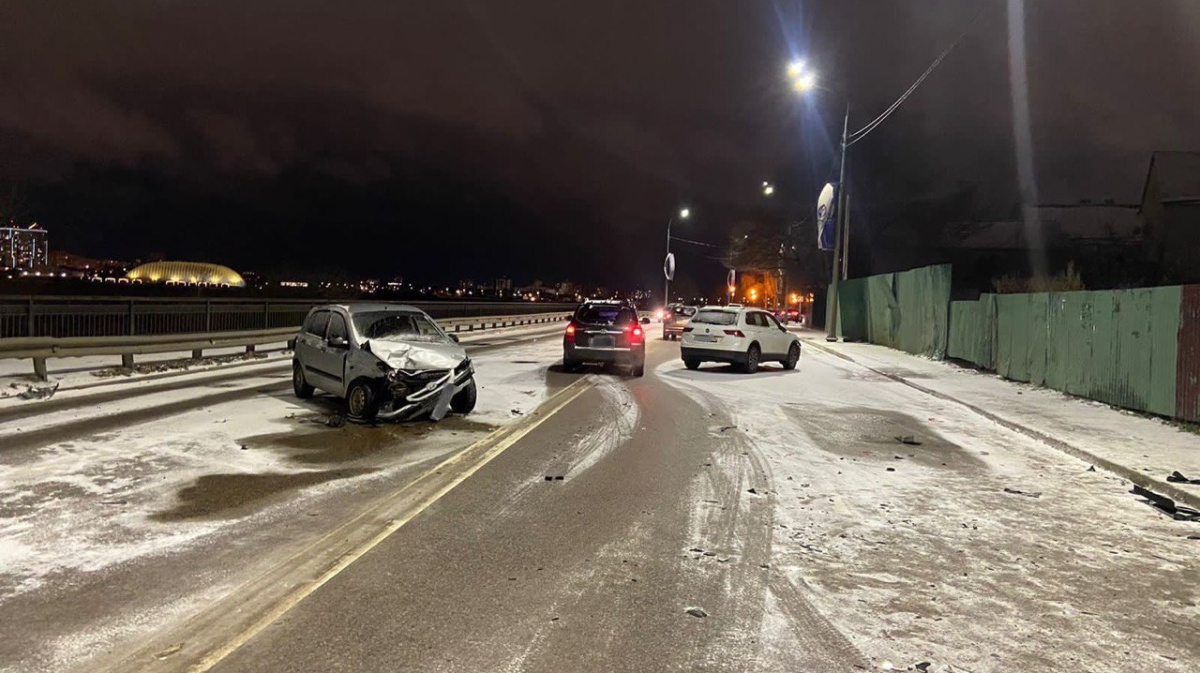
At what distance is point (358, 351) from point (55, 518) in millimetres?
5045

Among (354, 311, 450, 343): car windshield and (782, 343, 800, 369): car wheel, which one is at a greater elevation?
(354, 311, 450, 343): car windshield

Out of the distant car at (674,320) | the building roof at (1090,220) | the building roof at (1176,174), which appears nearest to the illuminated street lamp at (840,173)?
the distant car at (674,320)

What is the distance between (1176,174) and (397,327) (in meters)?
58.3

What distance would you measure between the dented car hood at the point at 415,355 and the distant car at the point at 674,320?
24769 mm

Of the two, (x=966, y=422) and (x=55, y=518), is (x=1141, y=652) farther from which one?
(x=966, y=422)

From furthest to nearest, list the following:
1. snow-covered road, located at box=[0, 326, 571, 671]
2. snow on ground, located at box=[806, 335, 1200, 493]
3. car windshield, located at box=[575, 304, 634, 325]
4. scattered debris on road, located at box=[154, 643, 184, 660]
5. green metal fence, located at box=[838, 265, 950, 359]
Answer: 1. green metal fence, located at box=[838, 265, 950, 359]
2. car windshield, located at box=[575, 304, 634, 325]
3. snow on ground, located at box=[806, 335, 1200, 493]
4. snow-covered road, located at box=[0, 326, 571, 671]
5. scattered debris on road, located at box=[154, 643, 184, 660]

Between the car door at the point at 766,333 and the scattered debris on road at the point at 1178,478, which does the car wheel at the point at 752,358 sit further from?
the scattered debris on road at the point at 1178,478

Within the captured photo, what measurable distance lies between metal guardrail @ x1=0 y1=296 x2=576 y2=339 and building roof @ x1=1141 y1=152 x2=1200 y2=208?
51.8 meters

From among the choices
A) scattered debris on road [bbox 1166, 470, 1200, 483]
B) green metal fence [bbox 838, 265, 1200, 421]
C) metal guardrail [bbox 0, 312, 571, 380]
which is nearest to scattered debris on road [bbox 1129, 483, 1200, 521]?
scattered debris on road [bbox 1166, 470, 1200, 483]

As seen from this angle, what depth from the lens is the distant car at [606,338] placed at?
1756cm

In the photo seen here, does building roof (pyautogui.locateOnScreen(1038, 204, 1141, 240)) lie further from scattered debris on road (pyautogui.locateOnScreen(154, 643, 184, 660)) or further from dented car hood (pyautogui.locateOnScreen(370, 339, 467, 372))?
scattered debris on road (pyautogui.locateOnScreen(154, 643, 184, 660))

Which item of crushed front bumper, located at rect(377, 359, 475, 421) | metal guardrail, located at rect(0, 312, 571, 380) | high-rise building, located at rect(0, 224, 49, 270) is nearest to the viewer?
crushed front bumper, located at rect(377, 359, 475, 421)

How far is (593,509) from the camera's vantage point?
6.62m

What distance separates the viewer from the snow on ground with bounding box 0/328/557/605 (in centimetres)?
547
